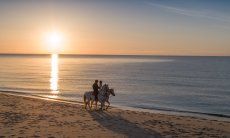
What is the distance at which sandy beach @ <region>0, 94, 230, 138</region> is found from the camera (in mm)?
19328

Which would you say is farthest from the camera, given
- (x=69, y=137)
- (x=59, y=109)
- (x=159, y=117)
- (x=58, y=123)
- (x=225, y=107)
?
(x=225, y=107)

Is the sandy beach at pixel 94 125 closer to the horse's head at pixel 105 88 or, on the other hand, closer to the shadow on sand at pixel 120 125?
the shadow on sand at pixel 120 125

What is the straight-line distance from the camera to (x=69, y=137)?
18.2 m

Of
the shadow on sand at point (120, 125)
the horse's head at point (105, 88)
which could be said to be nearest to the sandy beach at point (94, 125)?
the shadow on sand at point (120, 125)

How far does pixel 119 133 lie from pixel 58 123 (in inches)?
170

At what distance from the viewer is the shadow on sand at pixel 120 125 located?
19567 mm

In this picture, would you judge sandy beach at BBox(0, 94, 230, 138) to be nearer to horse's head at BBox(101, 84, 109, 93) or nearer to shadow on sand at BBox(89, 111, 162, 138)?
shadow on sand at BBox(89, 111, 162, 138)

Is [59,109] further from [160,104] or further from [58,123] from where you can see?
[160,104]

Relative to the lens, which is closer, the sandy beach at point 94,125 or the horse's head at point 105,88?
the sandy beach at point 94,125

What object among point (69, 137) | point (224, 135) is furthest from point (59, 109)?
point (224, 135)

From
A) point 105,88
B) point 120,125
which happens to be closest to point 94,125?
point 120,125

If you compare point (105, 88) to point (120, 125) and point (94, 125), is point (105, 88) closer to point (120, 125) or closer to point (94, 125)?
point (120, 125)

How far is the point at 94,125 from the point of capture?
21.6 m

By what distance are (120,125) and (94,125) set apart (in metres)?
1.62
